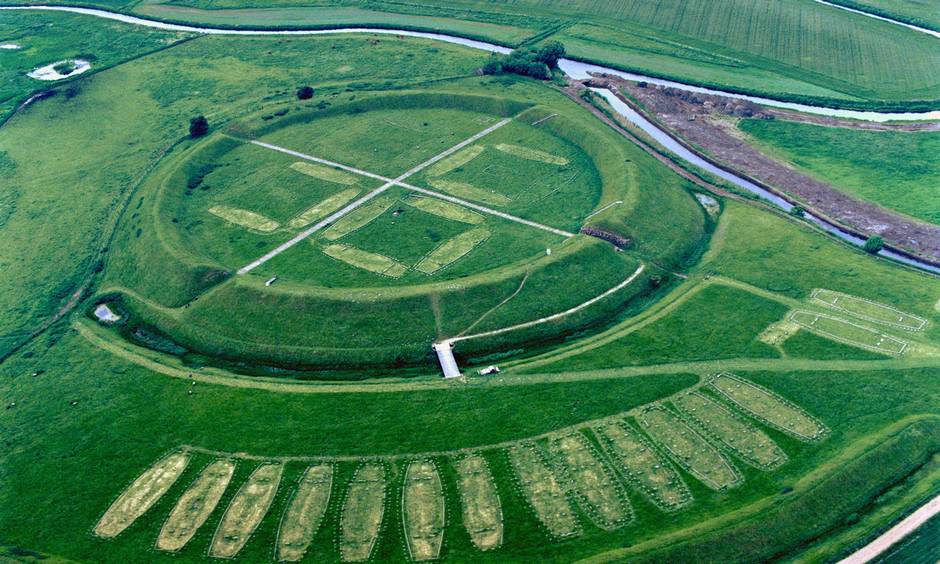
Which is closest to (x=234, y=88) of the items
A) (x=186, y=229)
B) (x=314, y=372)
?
(x=186, y=229)

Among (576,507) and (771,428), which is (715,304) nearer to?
(771,428)

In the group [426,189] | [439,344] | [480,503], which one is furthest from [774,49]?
[480,503]

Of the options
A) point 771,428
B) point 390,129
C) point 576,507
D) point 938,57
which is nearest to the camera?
point 576,507


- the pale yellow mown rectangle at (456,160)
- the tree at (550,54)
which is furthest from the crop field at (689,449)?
the tree at (550,54)

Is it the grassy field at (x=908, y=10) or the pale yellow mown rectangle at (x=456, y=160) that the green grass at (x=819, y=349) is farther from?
the grassy field at (x=908, y=10)

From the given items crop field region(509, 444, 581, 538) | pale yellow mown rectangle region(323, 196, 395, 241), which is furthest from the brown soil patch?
crop field region(509, 444, 581, 538)

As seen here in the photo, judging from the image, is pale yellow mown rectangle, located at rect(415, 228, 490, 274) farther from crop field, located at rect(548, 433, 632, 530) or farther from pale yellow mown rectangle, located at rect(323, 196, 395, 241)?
crop field, located at rect(548, 433, 632, 530)

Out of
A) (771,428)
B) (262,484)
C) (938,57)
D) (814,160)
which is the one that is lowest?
(262,484)
